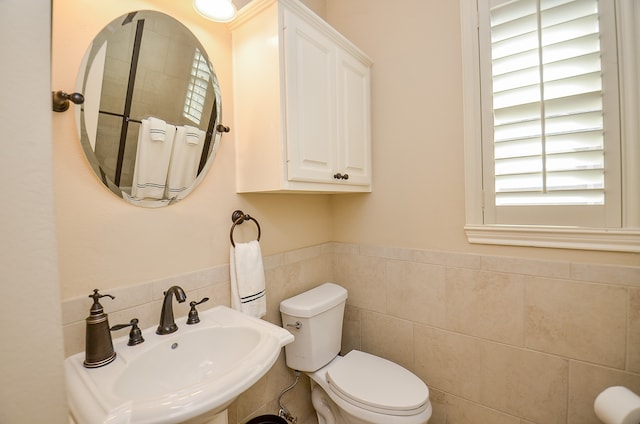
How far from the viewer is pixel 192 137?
3.63ft

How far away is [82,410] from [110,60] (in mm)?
988

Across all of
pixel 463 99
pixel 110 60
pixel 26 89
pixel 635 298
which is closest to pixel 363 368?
pixel 635 298

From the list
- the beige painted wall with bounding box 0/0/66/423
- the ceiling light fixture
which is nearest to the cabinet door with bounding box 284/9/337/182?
the ceiling light fixture

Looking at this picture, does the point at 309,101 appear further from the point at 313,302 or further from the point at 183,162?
the point at 313,302

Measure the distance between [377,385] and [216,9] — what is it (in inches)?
67.8

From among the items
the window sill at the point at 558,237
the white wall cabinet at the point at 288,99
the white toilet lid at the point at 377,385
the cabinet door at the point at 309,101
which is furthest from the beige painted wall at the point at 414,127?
the white toilet lid at the point at 377,385

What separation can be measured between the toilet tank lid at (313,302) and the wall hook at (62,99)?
45.3 inches

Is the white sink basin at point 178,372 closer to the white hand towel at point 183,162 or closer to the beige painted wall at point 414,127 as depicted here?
the white hand towel at point 183,162

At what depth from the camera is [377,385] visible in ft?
4.12

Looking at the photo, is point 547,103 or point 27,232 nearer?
point 27,232

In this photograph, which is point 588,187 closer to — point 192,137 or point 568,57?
point 568,57

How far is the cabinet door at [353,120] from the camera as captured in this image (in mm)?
1402

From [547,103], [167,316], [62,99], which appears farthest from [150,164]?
[547,103]

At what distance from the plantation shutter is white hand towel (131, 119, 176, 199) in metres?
1.40
